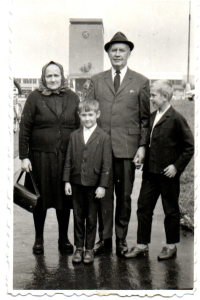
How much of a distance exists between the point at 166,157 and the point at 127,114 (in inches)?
23.4

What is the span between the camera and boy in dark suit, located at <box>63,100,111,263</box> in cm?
355

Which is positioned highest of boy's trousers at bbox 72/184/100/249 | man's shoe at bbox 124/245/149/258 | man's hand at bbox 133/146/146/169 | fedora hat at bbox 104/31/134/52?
fedora hat at bbox 104/31/134/52

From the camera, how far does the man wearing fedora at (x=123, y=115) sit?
373cm

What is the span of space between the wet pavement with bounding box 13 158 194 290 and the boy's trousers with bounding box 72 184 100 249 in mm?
240

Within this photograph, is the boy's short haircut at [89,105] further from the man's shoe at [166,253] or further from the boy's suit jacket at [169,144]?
the man's shoe at [166,253]

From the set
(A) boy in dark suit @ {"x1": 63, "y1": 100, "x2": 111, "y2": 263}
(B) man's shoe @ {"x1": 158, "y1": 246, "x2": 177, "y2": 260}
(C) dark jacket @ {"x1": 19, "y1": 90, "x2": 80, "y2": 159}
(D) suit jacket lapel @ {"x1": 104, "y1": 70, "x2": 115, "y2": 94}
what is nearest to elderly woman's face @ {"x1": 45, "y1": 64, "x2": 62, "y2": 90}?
(C) dark jacket @ {"x1": 19, "y1": 90, "x2": 80, "y2": 159}

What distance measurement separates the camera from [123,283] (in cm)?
315

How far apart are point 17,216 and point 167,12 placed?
319 centimetres

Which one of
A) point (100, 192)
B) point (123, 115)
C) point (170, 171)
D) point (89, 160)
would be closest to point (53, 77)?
point (123, 115)

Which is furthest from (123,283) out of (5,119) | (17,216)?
(17,216)

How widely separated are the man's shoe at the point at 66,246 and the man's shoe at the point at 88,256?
12.0 inches

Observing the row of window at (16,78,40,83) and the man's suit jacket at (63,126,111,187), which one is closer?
the man's suit jacket at (63,126,111,187)

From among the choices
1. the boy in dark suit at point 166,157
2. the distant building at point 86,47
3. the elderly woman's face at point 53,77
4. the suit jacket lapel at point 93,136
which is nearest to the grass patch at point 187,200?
the boy in dark suit at point 166,157

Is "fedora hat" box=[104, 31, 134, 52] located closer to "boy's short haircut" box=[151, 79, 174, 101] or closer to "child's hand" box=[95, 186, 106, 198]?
"boy's short haircut" box=[151, 79, 174, 101]
